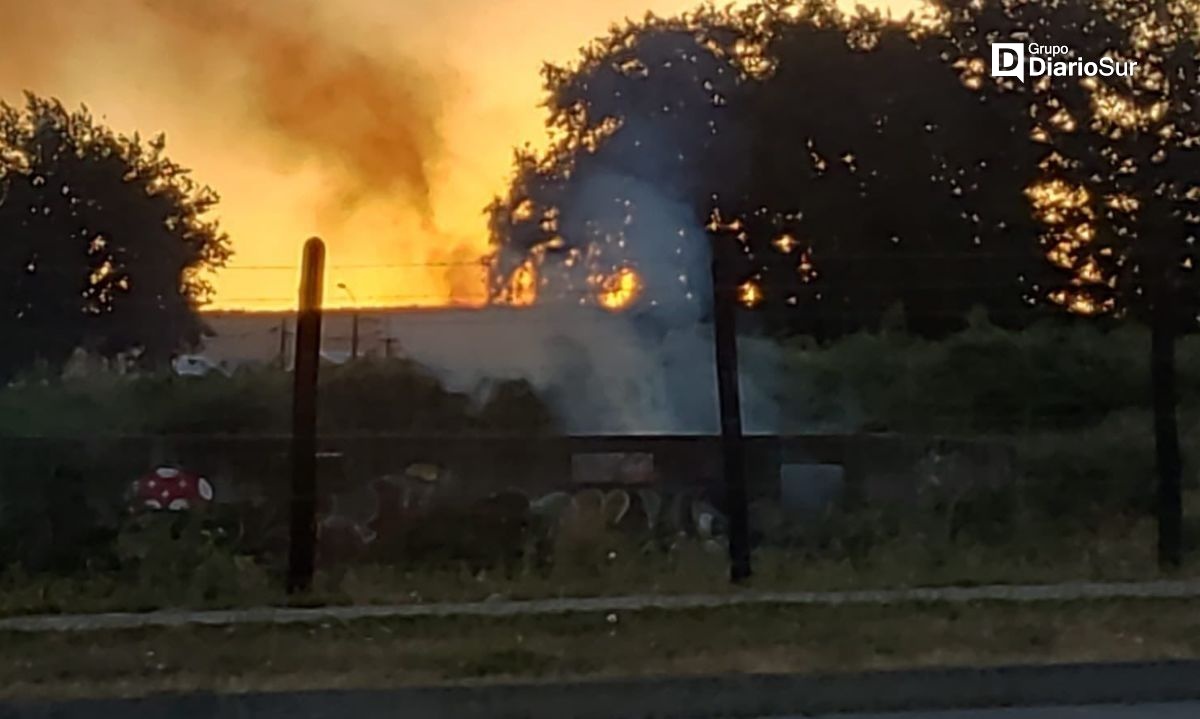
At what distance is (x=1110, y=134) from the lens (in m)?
17.9

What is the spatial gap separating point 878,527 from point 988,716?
416 cm

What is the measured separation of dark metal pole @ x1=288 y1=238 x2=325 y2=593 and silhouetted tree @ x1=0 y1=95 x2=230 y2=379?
5.30 metres

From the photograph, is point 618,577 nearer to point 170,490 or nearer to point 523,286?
point 170,490

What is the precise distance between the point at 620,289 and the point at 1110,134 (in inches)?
235

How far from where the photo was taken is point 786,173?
64.8ft

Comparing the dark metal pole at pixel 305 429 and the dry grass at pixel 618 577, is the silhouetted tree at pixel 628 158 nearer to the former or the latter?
the dry grass at pixel 618 577

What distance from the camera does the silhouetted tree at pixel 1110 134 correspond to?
14302 millimetres

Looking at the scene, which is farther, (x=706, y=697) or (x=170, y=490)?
(x=170, y=490)

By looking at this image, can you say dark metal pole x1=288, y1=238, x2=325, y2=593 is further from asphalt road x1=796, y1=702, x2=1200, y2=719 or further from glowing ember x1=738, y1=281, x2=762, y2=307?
asphalt road x1=796, y1=702, x2=1200, y2=719

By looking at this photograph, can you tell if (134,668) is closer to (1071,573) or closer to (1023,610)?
(1023,610)

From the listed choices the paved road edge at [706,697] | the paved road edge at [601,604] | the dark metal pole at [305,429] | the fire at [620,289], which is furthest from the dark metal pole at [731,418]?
the fire at [620,289]

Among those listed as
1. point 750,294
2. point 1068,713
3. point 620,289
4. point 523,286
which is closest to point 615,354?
point 523,286

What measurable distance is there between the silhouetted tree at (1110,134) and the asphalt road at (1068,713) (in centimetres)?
524

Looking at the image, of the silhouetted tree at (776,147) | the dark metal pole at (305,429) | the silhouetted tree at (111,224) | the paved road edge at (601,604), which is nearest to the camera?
the paved road edge at (601,604)
